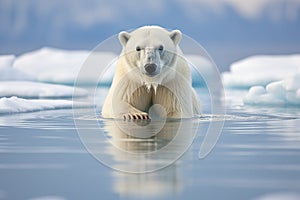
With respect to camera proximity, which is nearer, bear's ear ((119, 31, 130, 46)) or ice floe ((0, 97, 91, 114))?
bear's ear ((119, 31, 130, 46))

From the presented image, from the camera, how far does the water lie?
7.68 feet

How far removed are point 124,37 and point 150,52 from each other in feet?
1.17

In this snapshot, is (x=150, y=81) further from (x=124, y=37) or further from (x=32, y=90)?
(x=32, y=90)

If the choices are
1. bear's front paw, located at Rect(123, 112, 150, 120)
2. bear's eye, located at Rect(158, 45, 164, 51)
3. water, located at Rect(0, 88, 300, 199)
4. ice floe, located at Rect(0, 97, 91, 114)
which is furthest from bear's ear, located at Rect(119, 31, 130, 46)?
ice floe, located at Rect(0, 97, 91, 114)

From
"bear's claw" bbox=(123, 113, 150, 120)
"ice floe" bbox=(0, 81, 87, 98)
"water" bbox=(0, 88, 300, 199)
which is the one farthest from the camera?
"ice floe" bbox=(0, 81, 87, 98)

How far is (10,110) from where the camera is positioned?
576cm

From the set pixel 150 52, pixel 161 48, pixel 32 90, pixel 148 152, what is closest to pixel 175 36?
pixel 161 48

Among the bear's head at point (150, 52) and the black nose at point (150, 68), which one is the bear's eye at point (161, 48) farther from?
the black nose at point (150, 68)

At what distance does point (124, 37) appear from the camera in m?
4.39

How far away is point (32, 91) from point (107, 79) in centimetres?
117

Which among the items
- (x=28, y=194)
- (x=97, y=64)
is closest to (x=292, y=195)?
(x=28, y=194)

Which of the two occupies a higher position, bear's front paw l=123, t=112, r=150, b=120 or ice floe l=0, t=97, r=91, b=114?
ice floe l=0, t=97, r=91, b=114

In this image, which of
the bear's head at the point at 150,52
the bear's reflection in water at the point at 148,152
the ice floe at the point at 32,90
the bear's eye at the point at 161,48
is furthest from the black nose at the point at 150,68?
the ice floe at the point at 32,90

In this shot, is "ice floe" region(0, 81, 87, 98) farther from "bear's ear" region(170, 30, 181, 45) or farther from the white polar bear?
"bear's ear" region(170, 30, 181, 45)
